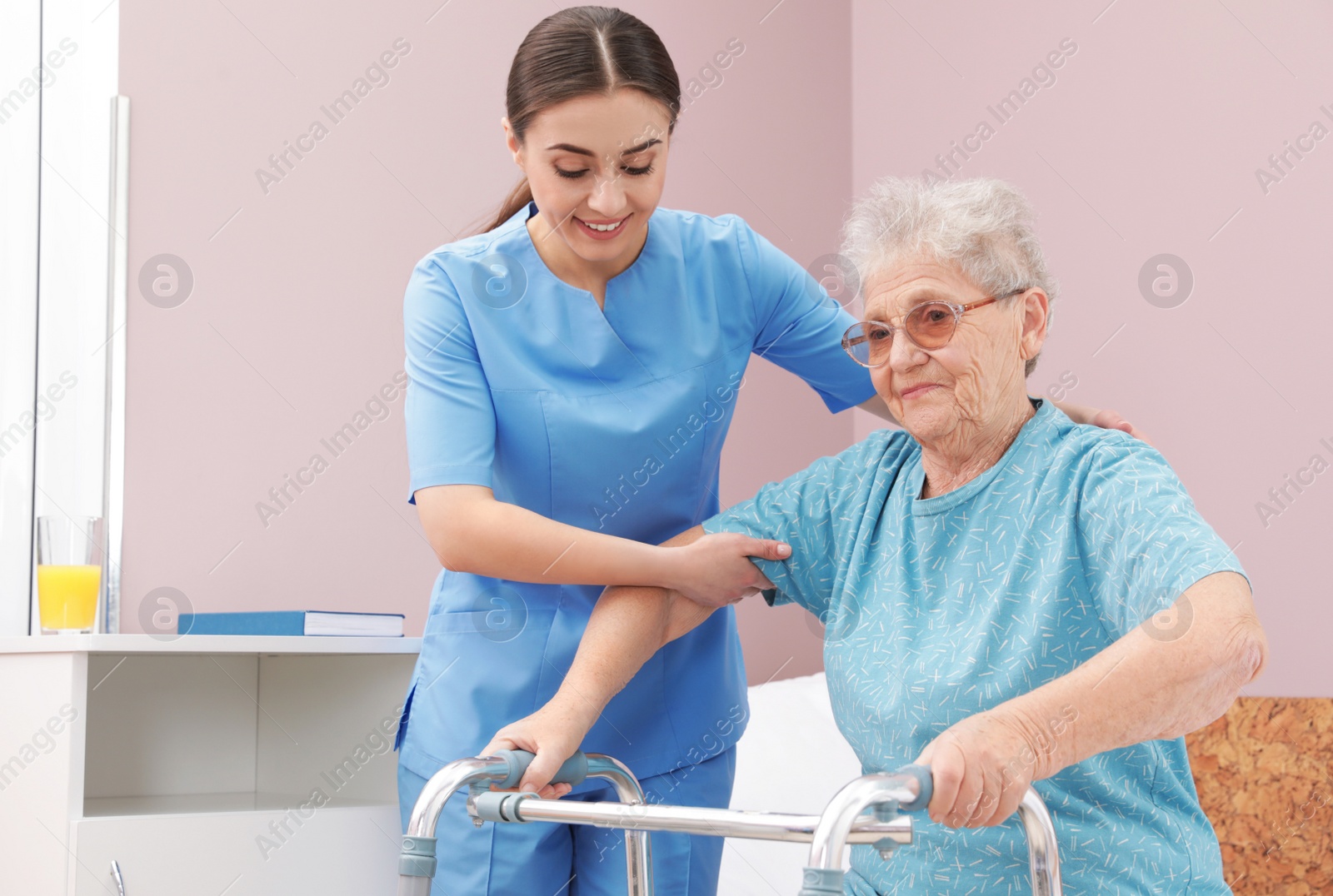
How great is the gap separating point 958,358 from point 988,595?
0.86ft

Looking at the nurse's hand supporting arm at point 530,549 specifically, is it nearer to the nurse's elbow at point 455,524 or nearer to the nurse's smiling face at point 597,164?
the nurse's elbow at point 455,524

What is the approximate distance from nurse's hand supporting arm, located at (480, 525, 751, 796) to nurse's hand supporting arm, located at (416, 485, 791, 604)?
44 mm

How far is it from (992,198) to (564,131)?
1.61 feet

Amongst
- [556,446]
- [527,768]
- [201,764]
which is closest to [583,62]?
[556,446]

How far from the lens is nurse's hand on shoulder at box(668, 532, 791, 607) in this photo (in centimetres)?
144

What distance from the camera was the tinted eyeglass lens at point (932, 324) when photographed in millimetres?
1335

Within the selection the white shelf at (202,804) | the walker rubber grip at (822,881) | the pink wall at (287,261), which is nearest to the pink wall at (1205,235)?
the pink wall at (287,261)

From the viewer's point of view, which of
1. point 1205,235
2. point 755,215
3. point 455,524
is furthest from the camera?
point 755,215

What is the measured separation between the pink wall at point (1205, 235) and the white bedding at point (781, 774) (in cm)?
102

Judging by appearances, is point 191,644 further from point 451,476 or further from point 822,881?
point 822,881

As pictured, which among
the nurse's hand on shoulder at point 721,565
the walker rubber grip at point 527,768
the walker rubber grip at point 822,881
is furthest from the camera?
the nurse's hand on shoulder at point 721,565

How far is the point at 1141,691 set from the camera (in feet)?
3.34

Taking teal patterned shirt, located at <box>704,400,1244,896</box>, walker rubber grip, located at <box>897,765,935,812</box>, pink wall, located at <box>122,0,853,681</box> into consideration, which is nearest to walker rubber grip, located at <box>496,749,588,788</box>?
teal patterned shirt, located at <box>704,400,1244,896</box>

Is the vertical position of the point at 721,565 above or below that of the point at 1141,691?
above
